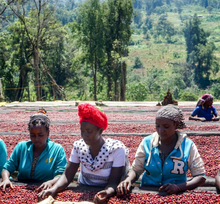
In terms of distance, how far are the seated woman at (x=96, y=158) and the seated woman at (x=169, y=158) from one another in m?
0.14

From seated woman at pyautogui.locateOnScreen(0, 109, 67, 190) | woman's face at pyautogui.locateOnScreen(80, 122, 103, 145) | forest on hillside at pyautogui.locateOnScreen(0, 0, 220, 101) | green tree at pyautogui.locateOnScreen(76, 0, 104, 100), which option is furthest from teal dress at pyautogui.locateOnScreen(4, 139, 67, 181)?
green tree at pyautogui.locateOnScreen(76, 0, 104, 100)

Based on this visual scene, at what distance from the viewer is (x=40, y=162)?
3.57 meters

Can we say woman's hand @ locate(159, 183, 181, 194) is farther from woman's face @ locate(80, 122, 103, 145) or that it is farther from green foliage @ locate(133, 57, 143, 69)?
green foliage @ locate(133, 57, 143, 69)

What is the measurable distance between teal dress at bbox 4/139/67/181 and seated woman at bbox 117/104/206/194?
2.70ft

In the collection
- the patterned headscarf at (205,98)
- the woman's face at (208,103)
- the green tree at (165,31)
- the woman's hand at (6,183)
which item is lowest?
the woman's hand at (6,183)

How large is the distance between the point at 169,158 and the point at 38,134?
51.8 inches

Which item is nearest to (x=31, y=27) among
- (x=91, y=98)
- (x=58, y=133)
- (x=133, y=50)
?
(x=91, y=98)

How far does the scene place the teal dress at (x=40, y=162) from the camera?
3.56m

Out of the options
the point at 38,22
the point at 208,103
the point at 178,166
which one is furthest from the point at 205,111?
the point at 38,22

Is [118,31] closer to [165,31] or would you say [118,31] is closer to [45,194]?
[45,194]

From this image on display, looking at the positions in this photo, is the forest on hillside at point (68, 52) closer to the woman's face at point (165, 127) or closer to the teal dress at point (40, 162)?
the teal dress at point (40, 162)

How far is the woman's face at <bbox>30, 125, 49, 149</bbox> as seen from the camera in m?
3.42

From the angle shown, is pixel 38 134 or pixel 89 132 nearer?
pixel 89 132

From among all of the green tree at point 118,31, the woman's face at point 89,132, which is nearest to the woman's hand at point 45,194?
the woman's face at point 89,132
